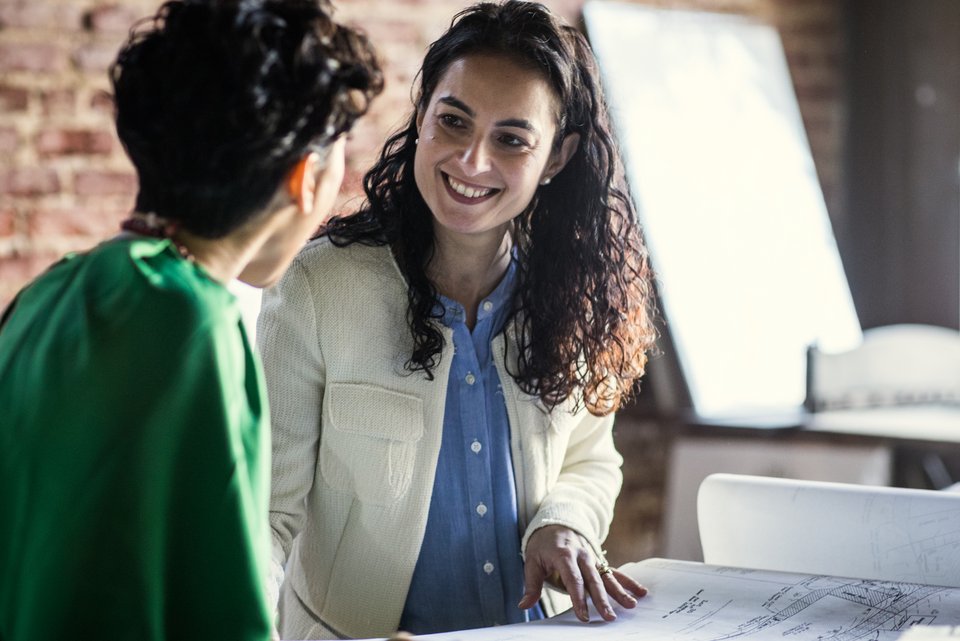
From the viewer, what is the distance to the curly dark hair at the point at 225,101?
1.00 meters

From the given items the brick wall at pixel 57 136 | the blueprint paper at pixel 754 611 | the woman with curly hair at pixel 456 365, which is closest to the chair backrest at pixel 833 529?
the blueprint paper at pixel 754 611

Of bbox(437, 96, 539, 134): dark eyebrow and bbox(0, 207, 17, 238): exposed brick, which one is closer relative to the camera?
bbox(437, 96, 539, 134): dark eyebrow

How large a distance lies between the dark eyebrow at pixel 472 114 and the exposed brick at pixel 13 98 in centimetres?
99

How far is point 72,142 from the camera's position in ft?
7.74

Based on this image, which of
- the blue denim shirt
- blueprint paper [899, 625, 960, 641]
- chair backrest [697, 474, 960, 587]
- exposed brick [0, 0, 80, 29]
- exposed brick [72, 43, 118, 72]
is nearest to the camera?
blueprint paper [899, 625, 960, 641]

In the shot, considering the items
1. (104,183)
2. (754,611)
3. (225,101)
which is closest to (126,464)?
(225,101)

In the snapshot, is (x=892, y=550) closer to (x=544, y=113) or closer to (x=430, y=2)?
(x=544, y=113)

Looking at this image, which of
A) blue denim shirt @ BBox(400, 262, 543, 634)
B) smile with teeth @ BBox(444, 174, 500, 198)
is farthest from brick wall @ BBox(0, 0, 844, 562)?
blue denim shirt @ BBox(400, 262, 543, 634)

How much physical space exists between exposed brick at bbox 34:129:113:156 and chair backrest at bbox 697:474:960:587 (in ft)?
4.63

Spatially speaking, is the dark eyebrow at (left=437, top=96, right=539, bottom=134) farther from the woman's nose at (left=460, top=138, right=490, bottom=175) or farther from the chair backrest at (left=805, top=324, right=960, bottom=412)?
the chair backrest at (left=805, top=324, right=960, bottom=412)

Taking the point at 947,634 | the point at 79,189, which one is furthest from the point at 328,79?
the point at 79,189

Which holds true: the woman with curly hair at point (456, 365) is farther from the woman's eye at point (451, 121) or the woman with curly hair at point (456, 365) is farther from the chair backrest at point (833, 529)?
the chair backrest at point (833, 529)

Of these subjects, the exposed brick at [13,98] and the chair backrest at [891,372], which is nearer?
the exposed brick at [13,98]

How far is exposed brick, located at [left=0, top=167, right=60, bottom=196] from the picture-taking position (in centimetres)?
227
